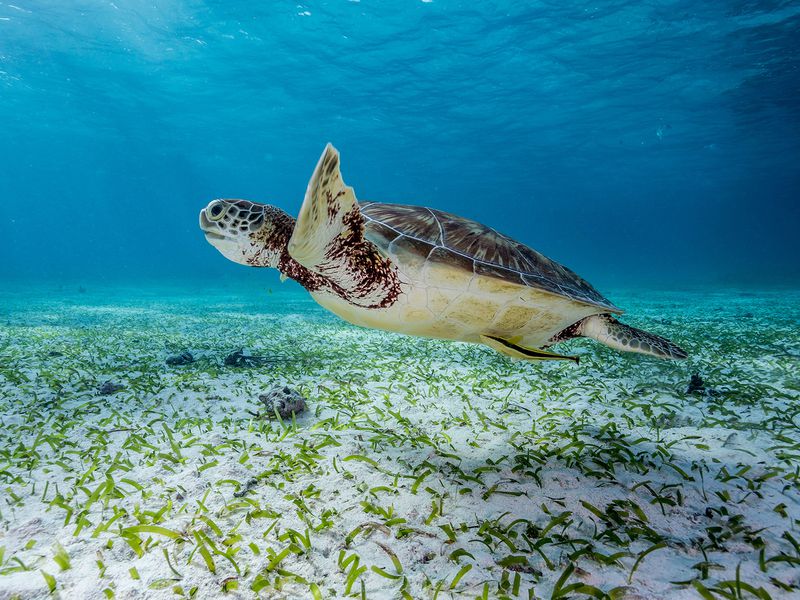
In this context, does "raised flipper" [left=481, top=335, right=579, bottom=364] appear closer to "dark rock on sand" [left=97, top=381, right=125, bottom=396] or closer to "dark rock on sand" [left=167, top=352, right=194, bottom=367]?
"dark rock on sand" [left=97, top=381, right=125, bottom=396]

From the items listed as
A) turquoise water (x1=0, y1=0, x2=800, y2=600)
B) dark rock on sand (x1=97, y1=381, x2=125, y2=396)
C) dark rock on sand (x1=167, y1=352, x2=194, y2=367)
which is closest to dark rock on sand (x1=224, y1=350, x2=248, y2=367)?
turquoise water (x1=0, y1=0, x2=800, y2=600)

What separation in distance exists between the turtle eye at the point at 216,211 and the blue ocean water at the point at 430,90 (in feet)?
A: 69.6

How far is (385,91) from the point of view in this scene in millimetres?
28797

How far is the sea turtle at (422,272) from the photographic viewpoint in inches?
130

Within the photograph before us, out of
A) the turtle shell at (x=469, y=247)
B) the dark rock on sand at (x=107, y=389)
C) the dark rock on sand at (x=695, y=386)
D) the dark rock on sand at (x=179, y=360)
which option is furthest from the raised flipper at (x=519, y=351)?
the dark rock on sand at (x=179, y=360)

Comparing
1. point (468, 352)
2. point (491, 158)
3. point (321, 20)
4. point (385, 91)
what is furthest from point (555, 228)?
point (468, 352)

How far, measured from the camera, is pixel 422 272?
337 centimetres

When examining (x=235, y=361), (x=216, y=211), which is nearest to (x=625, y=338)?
(x=216, y=211)

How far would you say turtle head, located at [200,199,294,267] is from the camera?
3.40 m

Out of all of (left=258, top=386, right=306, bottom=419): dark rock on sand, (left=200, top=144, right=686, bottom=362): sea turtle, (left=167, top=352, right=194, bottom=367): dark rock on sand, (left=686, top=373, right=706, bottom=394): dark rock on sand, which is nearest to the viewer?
(left=200, top=144, right=686, bottom=362): sea turtle

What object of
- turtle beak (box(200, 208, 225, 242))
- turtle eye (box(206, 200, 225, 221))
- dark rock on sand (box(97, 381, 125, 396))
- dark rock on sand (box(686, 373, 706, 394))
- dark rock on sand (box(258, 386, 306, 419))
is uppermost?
turtle eye (box(206, 200, 225, 221))

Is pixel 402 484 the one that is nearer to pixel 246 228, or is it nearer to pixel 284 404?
A: pixel 284 404

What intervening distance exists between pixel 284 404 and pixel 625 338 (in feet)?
11.7

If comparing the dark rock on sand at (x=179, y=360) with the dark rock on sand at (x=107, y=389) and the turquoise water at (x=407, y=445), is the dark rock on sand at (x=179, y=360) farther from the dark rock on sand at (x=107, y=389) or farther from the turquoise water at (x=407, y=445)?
the dark rock on sand at (x=107, y=389)
